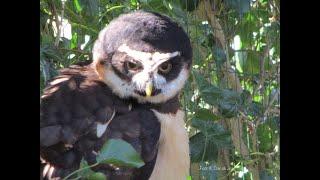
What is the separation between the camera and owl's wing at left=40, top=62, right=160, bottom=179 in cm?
100

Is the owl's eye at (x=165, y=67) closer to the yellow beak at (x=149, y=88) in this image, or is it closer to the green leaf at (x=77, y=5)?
the yellow beak at (x=149, y=88)

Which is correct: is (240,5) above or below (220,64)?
above

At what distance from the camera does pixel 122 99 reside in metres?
1.08

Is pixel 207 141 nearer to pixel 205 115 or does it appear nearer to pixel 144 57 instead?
pixel 205 115

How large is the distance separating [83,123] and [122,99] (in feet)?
0.31

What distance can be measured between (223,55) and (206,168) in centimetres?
28

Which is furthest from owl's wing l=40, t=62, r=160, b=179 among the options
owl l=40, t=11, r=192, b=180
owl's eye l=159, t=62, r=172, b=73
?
owl's eye l=159, t=62, r=172, b=73

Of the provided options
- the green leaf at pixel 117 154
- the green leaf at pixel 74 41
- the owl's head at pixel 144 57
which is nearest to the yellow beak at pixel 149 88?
the owl's head at pixel 144 57

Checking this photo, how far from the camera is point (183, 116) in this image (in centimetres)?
121

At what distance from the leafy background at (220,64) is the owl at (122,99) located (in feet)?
0.29

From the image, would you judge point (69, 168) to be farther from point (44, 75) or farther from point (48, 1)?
point (48, 1)

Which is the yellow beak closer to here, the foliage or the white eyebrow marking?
the white eyebrow marking

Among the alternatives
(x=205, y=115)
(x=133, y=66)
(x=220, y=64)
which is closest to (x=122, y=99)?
(x=133, y=66)
